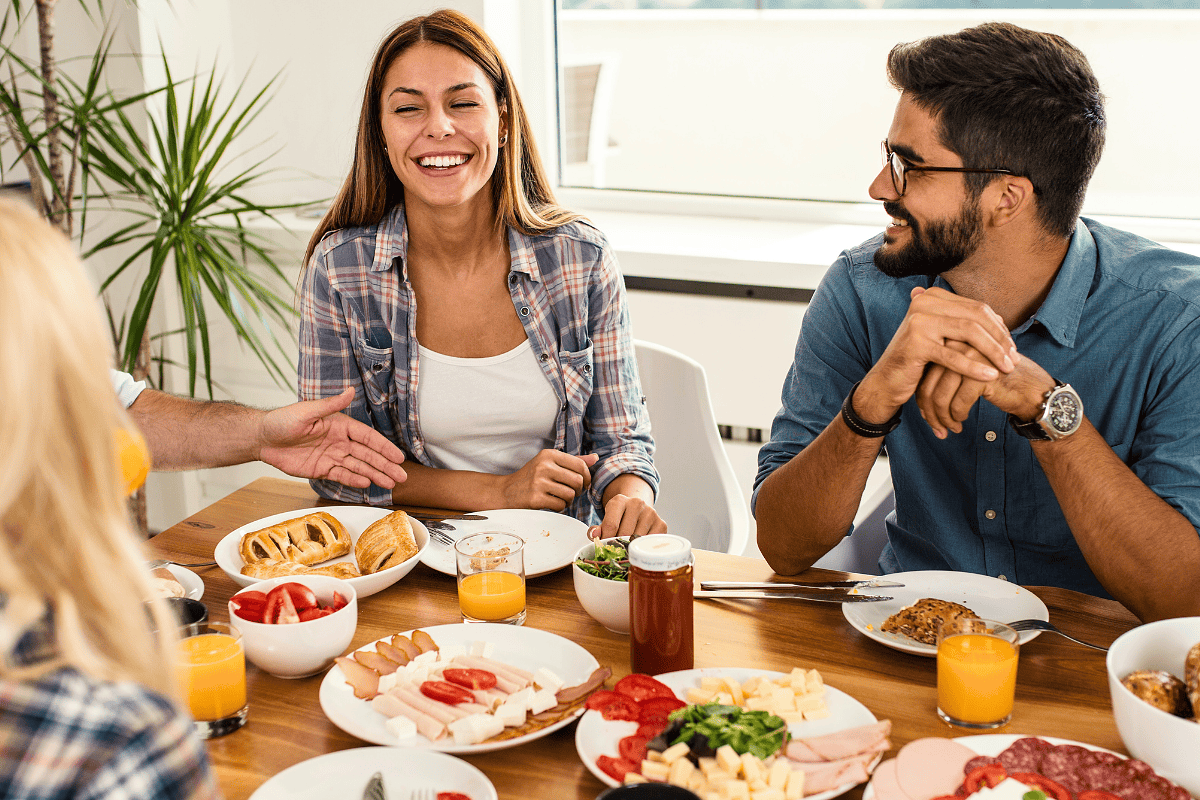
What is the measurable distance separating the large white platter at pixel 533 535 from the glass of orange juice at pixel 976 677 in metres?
0.51

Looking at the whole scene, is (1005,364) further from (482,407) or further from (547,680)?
(482,407)

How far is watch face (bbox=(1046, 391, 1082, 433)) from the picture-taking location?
1.31 metres

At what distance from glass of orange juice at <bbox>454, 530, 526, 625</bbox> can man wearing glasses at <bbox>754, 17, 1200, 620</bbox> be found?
0.39 metres

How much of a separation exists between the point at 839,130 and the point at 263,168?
175 cm

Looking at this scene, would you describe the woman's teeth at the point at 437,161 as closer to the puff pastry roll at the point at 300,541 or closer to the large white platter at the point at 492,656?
Result: the puff pastry roll at the point at 300,541

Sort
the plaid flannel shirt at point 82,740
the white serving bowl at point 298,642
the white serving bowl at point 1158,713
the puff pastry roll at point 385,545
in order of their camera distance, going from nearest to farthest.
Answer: the plaid flannel shirt at point 82,740 < the white serving bowl at point 1158,713 < the white serving bowl at point 298,642 < the puff pastry roll at point 385,545

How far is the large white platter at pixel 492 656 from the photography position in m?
0.99

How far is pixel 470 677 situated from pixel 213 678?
0.26 m

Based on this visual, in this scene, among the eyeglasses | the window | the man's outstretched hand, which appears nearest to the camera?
the eyeglasses

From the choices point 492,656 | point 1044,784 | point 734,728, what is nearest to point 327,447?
point 492,656

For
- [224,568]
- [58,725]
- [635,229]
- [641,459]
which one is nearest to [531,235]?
[641,459]

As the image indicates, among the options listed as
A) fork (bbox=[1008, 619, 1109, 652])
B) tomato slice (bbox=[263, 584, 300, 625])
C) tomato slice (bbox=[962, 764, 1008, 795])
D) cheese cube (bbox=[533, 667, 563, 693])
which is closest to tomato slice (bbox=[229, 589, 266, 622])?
tomato slice (bbox=[263, 584, 300, 625])

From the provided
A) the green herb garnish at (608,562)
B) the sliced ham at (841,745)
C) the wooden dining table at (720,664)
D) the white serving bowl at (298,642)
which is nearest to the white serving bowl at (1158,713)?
the wooden dining table at (720,664)

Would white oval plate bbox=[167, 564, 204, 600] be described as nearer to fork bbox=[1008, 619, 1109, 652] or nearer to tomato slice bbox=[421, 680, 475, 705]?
tomato slice bbox=[421, 680, 475, 705]
